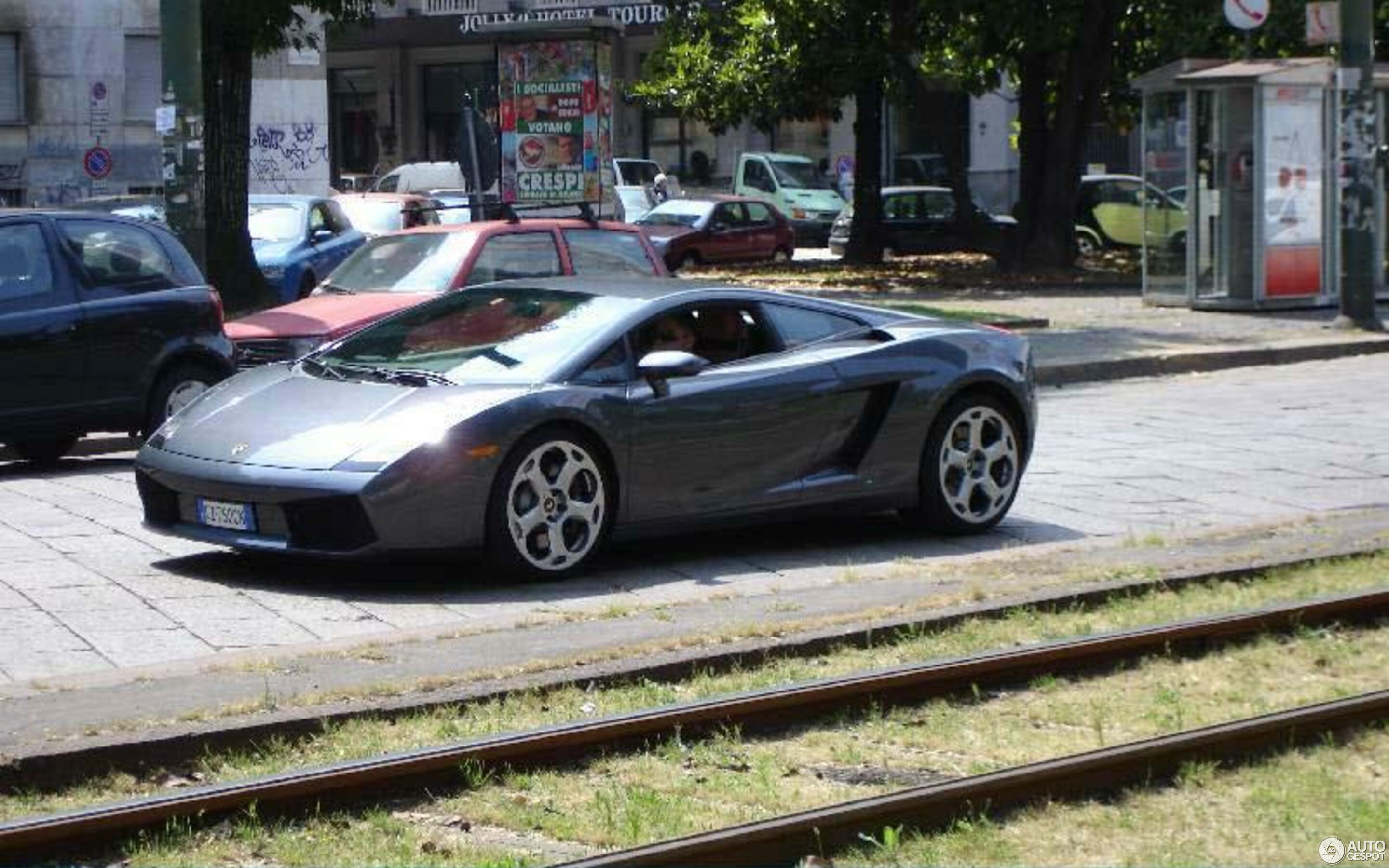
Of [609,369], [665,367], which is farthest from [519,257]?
[665,367]

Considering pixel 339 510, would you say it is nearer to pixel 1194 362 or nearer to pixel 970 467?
pixel 970 467

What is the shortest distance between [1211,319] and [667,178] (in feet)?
89.1

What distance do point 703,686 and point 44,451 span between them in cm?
760

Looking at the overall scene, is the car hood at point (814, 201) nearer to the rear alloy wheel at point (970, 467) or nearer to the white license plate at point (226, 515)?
the rear alloy wheel at point (970, 467)

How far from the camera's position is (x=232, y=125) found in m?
23.1

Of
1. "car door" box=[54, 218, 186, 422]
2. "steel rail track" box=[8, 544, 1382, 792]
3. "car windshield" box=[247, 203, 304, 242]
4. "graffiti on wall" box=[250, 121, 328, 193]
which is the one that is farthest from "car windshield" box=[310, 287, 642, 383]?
"graffiti on wall" box=[250, 121, 328, 193]

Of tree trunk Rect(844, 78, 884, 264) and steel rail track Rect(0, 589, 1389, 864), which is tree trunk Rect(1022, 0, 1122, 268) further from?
steel rail track Rect(0, 589, 1389, 864)

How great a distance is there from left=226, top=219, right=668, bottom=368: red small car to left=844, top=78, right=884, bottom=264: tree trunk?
20.2 metres

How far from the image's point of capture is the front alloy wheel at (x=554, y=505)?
9008 mm

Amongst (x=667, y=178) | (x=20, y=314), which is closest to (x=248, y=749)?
(x=20, y=314)

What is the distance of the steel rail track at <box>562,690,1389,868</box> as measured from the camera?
17.1 feet

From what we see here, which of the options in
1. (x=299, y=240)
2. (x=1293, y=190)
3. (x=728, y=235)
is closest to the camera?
(x=299, y=240)

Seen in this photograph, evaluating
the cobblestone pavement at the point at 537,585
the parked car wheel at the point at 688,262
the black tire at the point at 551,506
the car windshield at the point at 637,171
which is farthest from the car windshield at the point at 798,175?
the black tire at the point at 551,506

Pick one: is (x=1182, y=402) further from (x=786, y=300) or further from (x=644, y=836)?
(x=644, y=836)
